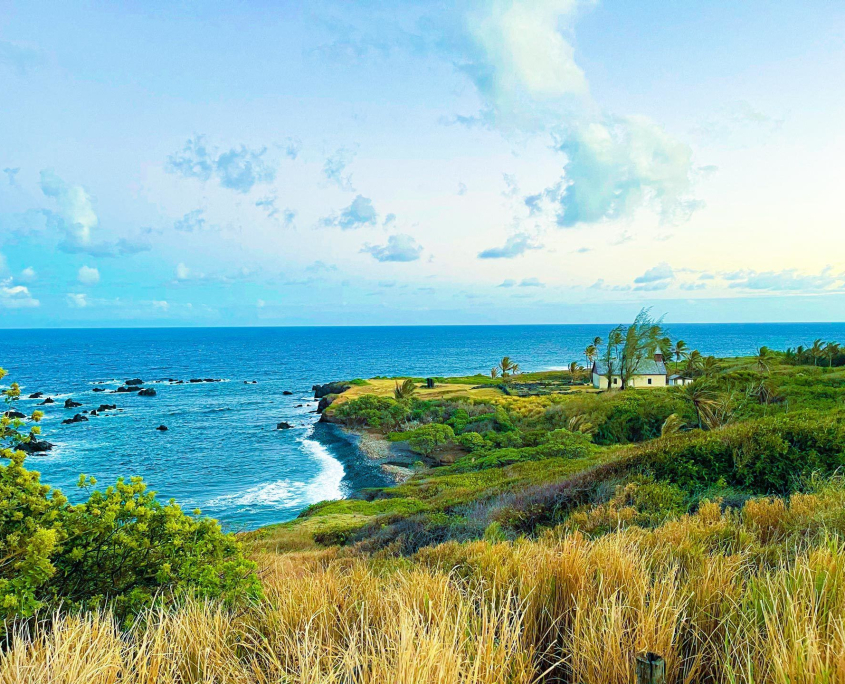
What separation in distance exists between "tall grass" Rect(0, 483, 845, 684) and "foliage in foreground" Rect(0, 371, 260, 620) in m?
0.52

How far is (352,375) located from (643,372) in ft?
183

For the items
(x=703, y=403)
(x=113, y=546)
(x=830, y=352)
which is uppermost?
(x=830, y=352)

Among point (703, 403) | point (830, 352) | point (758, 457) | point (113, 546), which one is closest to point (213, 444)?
point (703, 403)

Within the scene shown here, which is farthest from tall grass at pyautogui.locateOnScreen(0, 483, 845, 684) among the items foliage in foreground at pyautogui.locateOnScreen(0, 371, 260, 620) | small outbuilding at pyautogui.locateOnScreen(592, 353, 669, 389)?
small outbuilding at pyautogui.locateOnScreen(592, 353, 669, 389)

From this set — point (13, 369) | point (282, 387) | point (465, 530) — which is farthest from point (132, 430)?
point (13, 369)

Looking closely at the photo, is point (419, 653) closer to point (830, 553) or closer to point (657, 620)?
point (657, 620)

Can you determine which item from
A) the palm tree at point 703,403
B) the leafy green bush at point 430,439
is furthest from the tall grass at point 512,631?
the leafy green bush at point 430,439

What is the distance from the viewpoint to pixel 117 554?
15.3ft

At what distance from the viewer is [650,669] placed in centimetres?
213

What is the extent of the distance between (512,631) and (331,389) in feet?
215

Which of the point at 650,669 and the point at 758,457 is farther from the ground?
the point at 650,669

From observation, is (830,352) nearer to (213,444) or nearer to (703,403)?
(703,403)

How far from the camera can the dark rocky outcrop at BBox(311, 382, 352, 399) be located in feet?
214

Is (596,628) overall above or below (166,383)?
above
